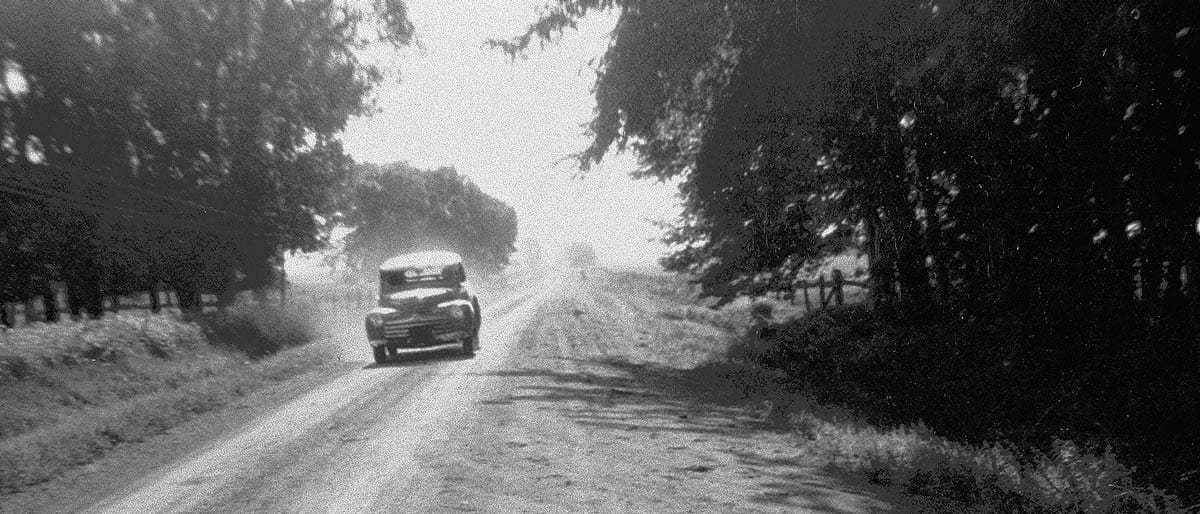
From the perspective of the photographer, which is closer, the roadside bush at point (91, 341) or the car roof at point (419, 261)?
the roadside bush at point (91, 341)

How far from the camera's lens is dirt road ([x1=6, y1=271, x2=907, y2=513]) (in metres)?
6.43

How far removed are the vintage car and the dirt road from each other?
3.20 m

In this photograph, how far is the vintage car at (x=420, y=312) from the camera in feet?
57.8

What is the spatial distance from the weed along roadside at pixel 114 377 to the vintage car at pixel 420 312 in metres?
1.69

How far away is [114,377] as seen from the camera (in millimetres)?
14445

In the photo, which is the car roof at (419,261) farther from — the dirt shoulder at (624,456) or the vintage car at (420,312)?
the dirt shoulder at (624,456)

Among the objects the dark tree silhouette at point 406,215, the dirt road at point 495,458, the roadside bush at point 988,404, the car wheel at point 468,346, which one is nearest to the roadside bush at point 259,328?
the car wheel at point 468,346

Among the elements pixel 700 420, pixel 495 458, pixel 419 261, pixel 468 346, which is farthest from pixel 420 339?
pixel 495 458

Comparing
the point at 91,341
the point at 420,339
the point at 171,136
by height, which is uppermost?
the point at 171,136

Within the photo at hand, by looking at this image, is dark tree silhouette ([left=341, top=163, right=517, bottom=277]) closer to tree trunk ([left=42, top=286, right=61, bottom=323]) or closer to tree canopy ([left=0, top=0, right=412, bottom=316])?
tree canopy ([left=0, top=0, right=412, bottom=316])

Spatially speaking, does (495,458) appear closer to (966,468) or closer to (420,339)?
(966,468)

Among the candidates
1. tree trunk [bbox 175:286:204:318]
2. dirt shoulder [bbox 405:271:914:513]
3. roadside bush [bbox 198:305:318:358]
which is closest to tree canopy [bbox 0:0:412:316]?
tree trunk [bbox 175:286:204:318]

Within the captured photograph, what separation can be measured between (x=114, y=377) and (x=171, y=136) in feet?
38.2

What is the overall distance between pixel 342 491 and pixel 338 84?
893 inches
